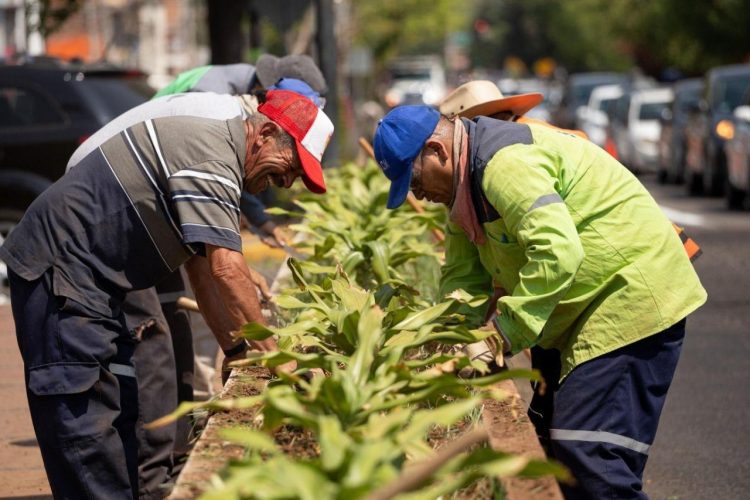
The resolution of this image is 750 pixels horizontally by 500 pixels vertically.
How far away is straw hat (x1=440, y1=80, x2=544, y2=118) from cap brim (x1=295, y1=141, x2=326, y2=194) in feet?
5.14

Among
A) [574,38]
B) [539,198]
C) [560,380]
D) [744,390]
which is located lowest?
[574,38]

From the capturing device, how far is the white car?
29391mm

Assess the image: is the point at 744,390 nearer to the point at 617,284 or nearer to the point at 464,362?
the point at 617,284

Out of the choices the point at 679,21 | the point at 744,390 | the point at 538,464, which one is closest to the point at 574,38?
the point at 679,21

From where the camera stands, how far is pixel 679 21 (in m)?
44.9

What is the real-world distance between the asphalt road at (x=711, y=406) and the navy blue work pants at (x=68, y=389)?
267 centimetres

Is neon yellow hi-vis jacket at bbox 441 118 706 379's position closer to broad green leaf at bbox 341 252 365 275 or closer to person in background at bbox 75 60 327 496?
person in background at bbox 75 60 327 496

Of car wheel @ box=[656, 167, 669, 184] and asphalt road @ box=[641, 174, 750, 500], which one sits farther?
car wheel @ box=[656, 167, 669, 184]

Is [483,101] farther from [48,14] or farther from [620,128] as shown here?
[620,128]

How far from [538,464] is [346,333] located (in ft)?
5.37

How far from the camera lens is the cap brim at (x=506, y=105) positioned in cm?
660

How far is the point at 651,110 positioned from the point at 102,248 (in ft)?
85.3

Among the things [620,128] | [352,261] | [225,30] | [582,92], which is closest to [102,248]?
[352,261]

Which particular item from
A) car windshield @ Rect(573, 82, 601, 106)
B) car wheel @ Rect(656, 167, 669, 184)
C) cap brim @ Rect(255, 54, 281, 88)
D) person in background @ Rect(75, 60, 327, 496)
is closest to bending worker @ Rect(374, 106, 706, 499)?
person in background @ Rect(75, 60, 327, 496)
